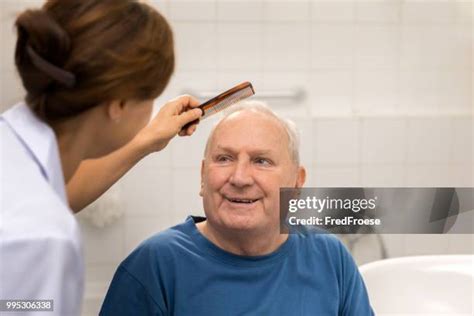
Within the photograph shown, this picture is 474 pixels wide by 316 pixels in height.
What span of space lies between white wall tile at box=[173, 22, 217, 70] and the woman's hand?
67cm

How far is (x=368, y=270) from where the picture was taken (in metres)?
1.18

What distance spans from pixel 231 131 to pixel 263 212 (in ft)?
0.39

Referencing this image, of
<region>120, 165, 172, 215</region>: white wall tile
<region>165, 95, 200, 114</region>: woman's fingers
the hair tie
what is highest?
the hair tie

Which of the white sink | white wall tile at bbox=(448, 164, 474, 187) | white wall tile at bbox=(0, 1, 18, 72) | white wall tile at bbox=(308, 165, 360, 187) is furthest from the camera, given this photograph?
white wall tile at bbox=(308, 165, 360, 187)

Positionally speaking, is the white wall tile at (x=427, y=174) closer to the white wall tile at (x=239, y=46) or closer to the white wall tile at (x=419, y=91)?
the white wall tile at (x=419, y=91)

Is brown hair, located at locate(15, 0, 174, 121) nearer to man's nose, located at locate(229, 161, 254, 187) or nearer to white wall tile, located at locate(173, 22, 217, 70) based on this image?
man's nose, located at locate(229, 161, 254, 187)

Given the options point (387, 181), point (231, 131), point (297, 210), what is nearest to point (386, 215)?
point (297, 210)

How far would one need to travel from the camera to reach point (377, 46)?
5.01 ft

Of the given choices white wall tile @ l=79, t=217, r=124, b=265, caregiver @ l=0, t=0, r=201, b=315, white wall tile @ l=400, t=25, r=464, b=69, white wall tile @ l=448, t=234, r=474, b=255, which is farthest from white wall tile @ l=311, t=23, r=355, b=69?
caregiver @ l=0, t=0, r=201, b=315

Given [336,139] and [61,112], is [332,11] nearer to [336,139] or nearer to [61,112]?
[336,139]

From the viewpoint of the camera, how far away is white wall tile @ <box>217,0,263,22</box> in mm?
1482

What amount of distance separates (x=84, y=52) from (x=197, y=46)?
0.93m

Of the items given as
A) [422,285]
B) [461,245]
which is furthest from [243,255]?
[461,245]

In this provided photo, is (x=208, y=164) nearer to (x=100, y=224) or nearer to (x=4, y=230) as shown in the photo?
(x=4, y=230)
